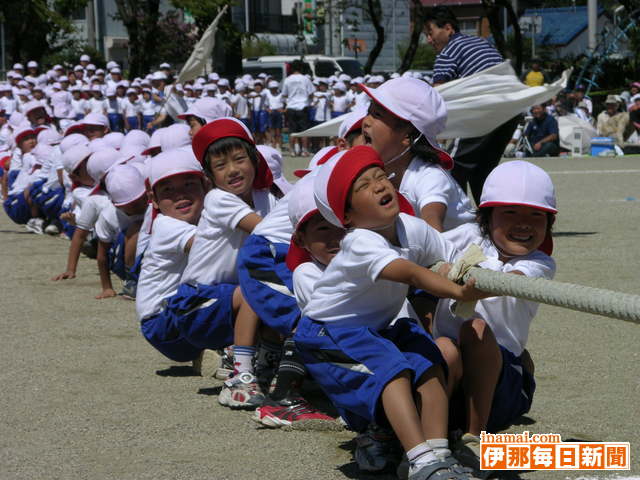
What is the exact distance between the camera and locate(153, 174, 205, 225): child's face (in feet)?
18.5

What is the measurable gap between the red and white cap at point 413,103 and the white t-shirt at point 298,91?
65.1 feet

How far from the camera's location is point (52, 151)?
1133 cm

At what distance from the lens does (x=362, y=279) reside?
3.63 m

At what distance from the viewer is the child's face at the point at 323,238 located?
4152mm

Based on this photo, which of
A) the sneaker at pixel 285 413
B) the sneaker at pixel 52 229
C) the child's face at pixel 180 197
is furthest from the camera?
the sneaker at pixel 52 229

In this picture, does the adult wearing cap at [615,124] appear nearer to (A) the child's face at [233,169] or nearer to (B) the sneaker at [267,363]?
(A) the child's face at [233,169]

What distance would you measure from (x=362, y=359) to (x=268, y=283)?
3.97 feet

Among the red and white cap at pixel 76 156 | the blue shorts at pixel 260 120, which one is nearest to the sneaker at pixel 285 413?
the red and white cap at pixel 76 156

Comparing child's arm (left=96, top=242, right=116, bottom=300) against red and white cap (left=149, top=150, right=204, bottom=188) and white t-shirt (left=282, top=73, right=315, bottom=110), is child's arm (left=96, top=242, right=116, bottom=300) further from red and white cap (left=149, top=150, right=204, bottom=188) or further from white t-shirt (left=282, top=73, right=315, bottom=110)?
white t-shirt (left=282, top=73, right=315, bottom=110)

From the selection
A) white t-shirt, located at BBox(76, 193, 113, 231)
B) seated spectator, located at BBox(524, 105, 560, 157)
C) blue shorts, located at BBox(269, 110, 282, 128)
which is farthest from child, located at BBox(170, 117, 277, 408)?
blue shorts, located at BBox(269, 110, 282, 128)

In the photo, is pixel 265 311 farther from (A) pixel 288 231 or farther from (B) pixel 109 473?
(B) pixel 109 473

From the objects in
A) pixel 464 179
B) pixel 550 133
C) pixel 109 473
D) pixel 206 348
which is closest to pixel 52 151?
pixel 464 179

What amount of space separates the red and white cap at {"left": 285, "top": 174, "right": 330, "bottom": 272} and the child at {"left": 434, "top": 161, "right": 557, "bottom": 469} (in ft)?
1.86

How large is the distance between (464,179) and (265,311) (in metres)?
3.47
